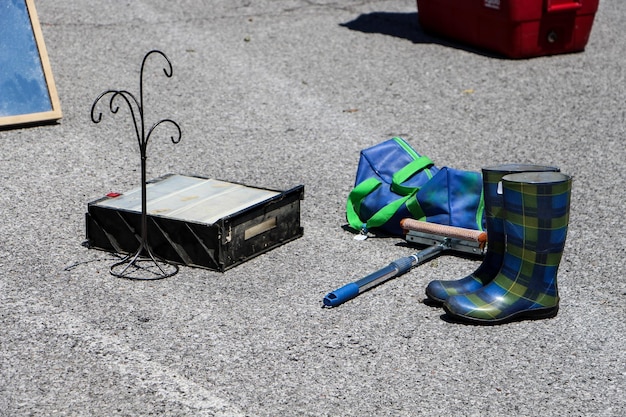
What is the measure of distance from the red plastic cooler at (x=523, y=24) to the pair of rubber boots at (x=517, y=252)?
452 centimetres

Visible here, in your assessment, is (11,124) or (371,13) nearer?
(11,124)

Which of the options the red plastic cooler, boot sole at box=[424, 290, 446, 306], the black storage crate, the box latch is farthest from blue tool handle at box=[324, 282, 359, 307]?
the box latch

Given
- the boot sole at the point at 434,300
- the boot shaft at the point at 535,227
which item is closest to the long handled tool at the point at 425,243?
the boot sole at the point at 434,300

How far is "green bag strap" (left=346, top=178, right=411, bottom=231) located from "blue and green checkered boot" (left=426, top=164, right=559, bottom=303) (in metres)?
0.87

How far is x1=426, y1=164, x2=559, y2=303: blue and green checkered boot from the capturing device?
4.49m

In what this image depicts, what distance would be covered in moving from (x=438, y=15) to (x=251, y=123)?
3014 mm

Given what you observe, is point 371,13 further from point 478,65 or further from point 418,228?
point 418,228

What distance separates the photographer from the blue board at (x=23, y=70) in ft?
23.0

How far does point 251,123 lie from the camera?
24.4 ft

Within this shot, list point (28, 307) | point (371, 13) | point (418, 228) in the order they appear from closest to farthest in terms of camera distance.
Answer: point (28, 307)
point (418, 228)
point (371, 13)

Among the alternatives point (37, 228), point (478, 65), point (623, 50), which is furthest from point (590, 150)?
point (37, 228)

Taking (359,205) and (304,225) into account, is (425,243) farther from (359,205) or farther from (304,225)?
(304,225)

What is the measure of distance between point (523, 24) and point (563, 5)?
16.2 inches

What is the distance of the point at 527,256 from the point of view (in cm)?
→ 435
